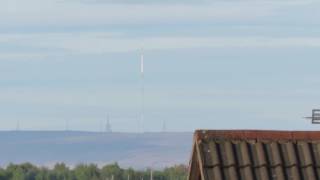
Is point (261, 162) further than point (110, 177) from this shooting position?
No

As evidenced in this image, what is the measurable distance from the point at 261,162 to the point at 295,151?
0.39m

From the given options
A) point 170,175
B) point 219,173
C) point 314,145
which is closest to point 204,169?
point 219,173

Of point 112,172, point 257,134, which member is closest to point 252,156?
point 257,134

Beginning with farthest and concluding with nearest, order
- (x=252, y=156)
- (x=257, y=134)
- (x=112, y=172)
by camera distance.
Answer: (x=112, y=172) < (x=257, y=134) < (x=252, y=156)

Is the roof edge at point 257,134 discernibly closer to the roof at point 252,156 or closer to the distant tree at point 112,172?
the roof at point 252,156

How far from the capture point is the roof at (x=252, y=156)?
1504 centimetres

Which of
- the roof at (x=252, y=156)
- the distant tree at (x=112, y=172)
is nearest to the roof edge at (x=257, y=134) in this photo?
the roof at (x=252, y=156)

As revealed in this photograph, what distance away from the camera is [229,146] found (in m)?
15.2

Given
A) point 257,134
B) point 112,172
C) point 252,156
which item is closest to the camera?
point 252,156

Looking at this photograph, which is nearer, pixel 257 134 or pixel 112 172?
pixel 257 134

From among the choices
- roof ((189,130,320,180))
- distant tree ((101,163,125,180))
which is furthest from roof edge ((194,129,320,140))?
distant tree ((101,163,125,180))

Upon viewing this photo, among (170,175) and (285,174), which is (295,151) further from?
(170,175)

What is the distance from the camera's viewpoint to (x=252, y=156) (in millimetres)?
15109

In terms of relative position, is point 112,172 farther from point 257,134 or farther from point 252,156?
point 252,156
